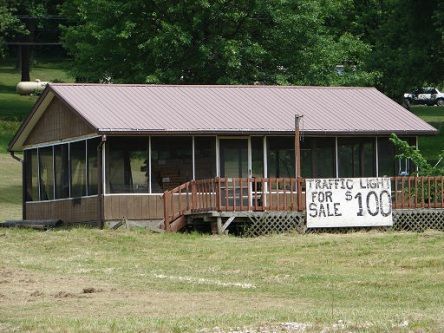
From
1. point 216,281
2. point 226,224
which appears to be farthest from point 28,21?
point 216,281

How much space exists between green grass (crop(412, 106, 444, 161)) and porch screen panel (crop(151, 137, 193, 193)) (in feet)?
64.4

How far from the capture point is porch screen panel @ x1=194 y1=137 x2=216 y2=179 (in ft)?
122

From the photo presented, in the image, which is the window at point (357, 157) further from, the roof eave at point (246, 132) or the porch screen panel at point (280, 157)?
the porch screen panel at point (280, 157)

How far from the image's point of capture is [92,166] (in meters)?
37.2

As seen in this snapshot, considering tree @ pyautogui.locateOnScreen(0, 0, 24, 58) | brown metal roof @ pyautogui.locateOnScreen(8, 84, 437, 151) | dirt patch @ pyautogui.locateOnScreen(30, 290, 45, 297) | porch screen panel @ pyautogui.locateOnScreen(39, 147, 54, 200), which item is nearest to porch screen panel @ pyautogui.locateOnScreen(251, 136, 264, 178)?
brown metal roof @ pyautogui.locateOnScreen(8, 84, 437, 151)

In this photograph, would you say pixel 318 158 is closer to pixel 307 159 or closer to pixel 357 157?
pixel 307 159

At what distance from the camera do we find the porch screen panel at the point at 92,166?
36938 millimetres

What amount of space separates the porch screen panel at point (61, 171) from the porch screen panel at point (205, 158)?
4.49m


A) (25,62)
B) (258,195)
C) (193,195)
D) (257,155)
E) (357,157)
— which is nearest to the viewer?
(193,195)

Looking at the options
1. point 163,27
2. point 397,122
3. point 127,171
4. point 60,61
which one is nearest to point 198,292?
point 127,171

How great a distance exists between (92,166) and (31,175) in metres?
5.73

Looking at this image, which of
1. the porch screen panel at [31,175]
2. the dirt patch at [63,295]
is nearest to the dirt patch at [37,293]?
the dirt patch at [63,295]

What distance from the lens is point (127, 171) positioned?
36562 millimetres

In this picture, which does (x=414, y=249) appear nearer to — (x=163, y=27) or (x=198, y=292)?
(x=198, y=292)
